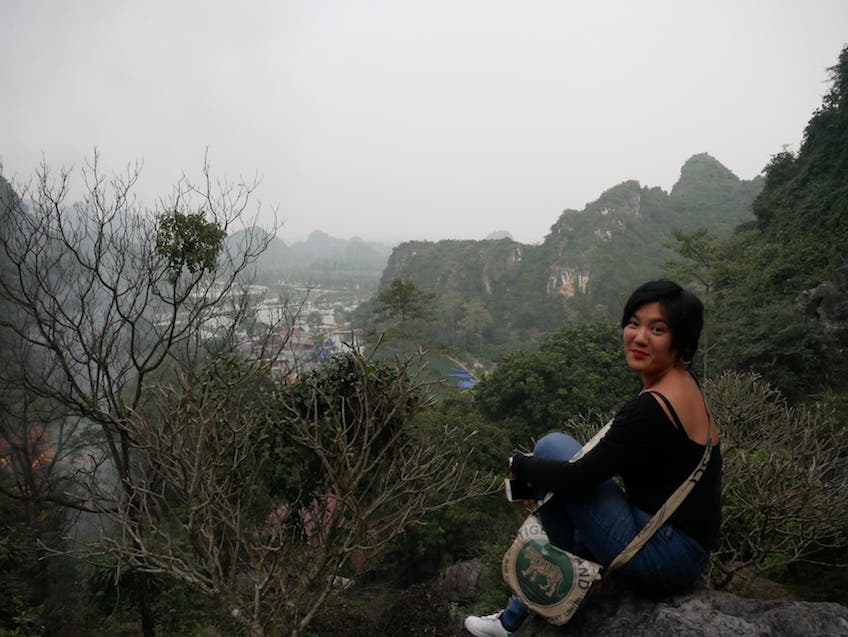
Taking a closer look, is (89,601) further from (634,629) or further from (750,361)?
(750,361)

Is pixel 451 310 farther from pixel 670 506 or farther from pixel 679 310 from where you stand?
pixel 670 506

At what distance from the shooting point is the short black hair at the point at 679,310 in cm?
137

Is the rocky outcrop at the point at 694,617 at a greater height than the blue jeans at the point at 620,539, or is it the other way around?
the blue jeans at the point at 620,539

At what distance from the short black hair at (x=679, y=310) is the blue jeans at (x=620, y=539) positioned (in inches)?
20.2

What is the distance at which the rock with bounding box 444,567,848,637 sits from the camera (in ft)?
4.17

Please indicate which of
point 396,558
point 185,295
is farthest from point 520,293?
point 185,295

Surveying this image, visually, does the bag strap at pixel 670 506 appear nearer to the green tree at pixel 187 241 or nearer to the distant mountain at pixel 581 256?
the green tree at pixel 187 241

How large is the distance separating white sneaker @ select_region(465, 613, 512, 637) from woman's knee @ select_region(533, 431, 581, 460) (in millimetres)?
733

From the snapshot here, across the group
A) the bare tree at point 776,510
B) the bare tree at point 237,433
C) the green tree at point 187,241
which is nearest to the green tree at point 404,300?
the bare tree at point 237,433

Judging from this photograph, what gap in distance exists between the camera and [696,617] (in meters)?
1.36

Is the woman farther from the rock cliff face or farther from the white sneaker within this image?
the rock cliff face

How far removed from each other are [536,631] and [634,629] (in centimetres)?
35

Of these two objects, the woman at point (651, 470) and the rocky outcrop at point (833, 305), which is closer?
the woman at point (651, 470)

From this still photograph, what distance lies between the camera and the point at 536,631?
157 cm
